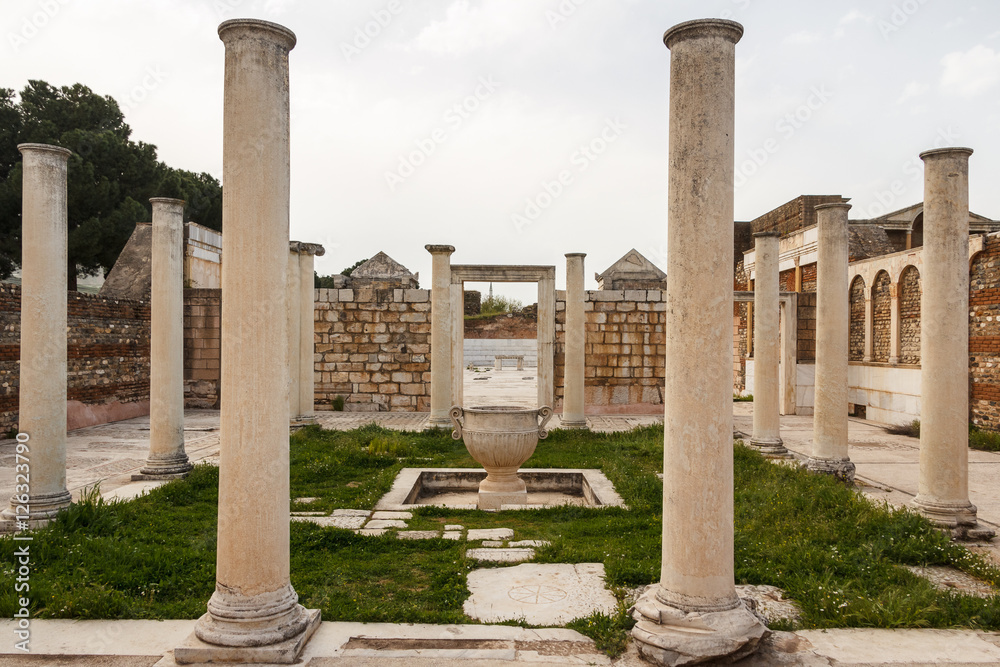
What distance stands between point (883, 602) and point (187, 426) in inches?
477

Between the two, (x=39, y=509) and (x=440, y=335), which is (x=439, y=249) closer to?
(x=440, y=335)

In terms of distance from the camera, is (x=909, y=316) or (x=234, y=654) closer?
(x=234, y=654)

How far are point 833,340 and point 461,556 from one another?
5030 millimetres

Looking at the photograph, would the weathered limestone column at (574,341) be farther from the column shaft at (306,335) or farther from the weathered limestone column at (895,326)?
the weathered limestone column at (895,326)

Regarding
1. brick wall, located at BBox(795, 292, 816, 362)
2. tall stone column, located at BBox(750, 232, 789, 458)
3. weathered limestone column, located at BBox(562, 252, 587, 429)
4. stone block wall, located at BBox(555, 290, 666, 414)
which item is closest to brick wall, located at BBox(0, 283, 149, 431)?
weathered limestone column, located at BBox(562, 252, 587, 429)

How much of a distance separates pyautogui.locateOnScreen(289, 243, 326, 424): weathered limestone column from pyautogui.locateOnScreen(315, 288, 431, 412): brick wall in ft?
12.7

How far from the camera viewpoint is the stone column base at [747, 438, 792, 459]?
937 cm

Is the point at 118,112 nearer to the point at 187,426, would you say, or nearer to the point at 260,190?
the point at 187,426

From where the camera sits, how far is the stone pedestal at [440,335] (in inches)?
460

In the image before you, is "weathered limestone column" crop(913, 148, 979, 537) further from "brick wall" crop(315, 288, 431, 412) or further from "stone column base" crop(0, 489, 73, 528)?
"brick wall" crop(315, 288, 431, 412)

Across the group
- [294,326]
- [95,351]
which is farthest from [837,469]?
[95,351]

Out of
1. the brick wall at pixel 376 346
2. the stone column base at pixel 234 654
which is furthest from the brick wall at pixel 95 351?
the stone column base at pixel 234 654

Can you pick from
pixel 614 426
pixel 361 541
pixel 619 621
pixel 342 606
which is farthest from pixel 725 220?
pixel 614 426

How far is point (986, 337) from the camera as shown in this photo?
11.2 metres
